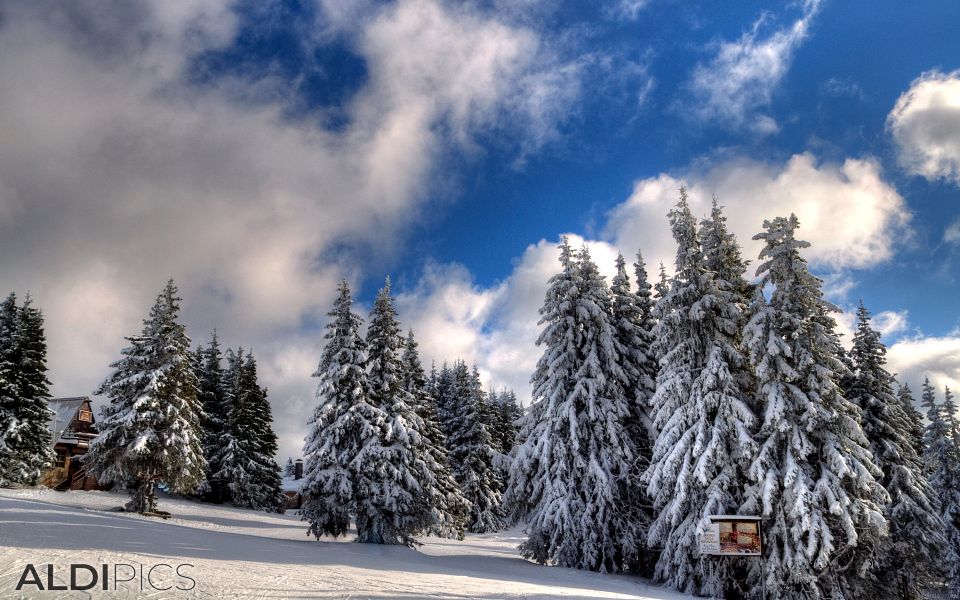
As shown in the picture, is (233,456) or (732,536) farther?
(233,456)

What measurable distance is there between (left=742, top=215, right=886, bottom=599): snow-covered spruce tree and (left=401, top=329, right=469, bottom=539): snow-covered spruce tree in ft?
53.8

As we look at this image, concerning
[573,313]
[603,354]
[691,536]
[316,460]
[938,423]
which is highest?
[573,313]

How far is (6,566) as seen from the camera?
10.6 metres

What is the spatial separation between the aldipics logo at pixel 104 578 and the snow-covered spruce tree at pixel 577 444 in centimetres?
1580

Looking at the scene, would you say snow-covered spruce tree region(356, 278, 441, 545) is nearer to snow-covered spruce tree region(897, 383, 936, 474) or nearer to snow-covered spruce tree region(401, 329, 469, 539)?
snow-covered spruce tree region(401, 329, 469, 539)

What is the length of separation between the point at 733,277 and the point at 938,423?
72.6ft

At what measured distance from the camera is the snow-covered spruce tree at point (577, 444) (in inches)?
928

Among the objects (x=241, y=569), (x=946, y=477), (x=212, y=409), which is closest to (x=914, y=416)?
(x=946, y=477)

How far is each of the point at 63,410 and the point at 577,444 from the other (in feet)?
167

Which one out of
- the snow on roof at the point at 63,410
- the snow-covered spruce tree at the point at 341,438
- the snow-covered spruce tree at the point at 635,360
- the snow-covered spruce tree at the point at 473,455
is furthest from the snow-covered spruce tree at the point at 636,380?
the snow on roof at the point at 63,410

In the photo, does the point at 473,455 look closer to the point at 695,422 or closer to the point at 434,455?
the point at 434,455

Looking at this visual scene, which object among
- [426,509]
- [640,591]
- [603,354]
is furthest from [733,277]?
[426,509]

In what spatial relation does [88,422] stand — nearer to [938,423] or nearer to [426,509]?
[426,509]

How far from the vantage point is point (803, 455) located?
64.1ft
